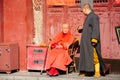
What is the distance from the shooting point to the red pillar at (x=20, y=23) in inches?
492

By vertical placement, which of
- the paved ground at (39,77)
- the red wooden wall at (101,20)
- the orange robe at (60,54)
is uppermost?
the red wooden wall at (101,20)

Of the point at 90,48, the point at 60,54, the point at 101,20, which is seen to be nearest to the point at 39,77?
the point at 60,54

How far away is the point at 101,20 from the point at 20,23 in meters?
2.42

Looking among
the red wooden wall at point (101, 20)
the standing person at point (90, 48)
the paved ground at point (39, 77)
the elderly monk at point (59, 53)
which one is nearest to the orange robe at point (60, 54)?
the elderly monk at point (59, 53)

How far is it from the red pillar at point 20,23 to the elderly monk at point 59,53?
110 centimetres

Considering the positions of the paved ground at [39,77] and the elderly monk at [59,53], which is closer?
the paved ground at [39,77]

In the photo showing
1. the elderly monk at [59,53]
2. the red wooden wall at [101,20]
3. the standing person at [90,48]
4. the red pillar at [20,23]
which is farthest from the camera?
the red pillar at [20,23]

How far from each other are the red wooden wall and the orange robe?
1084 mm

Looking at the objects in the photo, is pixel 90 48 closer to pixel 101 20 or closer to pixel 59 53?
pixel 59 53

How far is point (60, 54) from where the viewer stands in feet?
37.2

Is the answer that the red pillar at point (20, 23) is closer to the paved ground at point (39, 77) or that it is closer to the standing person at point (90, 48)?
the paved ground at point (39, 77)

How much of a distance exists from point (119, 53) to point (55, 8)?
2.39 meters

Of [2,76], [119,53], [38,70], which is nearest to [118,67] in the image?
[119,53]

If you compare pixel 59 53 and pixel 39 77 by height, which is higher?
pixel 59 53
